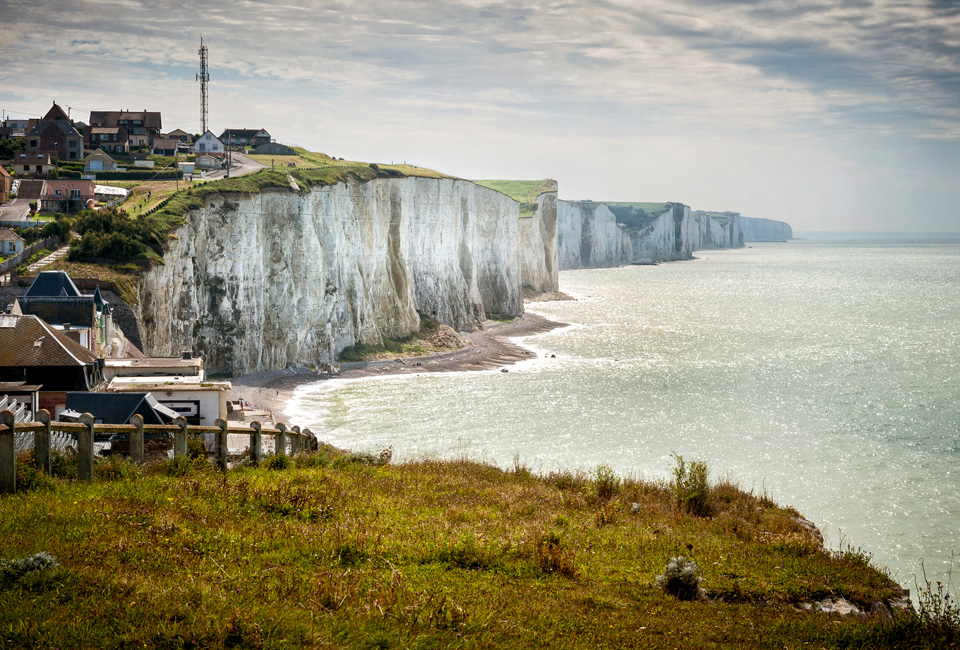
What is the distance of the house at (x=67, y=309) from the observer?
1407 inches

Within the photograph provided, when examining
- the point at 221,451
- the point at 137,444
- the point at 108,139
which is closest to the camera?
the point at 137,444

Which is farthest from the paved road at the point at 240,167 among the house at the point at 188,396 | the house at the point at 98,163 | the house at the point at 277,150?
the house at the point at 188,396

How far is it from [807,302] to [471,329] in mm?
54932

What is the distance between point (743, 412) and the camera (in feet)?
152

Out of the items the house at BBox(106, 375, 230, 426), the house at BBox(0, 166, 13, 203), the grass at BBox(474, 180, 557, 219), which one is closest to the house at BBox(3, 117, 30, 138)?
the house at BBox(0, 166, 13, 203)

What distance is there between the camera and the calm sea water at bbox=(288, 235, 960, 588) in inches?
1178

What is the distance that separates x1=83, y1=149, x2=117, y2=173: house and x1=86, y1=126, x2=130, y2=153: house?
10.6m

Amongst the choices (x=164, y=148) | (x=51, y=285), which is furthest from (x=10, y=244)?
(x=164, y=148)

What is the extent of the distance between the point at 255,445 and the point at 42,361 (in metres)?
16.5

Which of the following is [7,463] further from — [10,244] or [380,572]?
[10,244]

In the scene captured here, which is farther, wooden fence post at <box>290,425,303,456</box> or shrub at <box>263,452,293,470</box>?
wooden fence post at <box>290,425,303,456</box>

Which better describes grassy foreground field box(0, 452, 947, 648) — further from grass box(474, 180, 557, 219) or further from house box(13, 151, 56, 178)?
grass box(474, 180, 557, 219)

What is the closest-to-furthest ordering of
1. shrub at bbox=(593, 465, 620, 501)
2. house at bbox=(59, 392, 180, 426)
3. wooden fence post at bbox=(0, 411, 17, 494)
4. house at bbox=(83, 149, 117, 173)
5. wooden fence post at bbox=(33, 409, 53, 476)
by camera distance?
wooden fence post at bbox=(0, 411, 17, 494), wooden fence post at bbox=(33, 409, 53, 476), shrub at bbox=(593, 465, 620, 501), house at bbox=(59, 392, 180, 426), house at bbox=(83, 149, 117, 173)

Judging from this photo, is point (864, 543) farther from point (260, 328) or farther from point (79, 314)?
point (260, 328)
